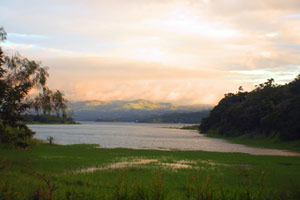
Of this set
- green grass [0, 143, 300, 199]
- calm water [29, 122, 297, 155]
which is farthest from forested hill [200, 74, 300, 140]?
green grass [0, 143, 300, 199]

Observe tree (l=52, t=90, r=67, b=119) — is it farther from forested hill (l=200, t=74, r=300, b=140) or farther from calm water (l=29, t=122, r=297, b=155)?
forested hill (l=200, t=74, r=300, b=140)

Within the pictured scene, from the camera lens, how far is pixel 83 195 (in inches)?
463

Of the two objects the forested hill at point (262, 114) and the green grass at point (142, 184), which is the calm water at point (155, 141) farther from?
the green grass at point (142, 184)

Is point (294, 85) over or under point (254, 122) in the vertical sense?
over

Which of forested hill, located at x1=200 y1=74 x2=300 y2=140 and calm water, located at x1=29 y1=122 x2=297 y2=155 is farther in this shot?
forested hill, located at x1=200 y1=74 x2=300 y2=140

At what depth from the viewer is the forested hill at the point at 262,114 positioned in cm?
6850

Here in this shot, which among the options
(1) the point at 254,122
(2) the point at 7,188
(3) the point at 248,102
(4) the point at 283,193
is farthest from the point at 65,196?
(3) the point at 248,102

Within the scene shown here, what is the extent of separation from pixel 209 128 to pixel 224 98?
13672 millimetres

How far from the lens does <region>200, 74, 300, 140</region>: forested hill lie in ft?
225

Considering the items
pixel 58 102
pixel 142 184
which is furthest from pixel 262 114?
pixel 142 184

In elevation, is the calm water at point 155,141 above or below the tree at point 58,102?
below

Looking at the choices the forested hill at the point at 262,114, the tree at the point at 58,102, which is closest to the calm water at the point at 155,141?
the forested hill at the point at 262,114

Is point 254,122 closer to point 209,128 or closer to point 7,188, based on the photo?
point 209,128

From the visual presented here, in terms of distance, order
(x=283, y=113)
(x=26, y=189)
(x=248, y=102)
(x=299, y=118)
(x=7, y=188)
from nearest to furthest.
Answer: (x=7, y=188) → (x=26, y=189) → (x=299, y=118) → (x=283, y=113) → (x=248, y=102)
